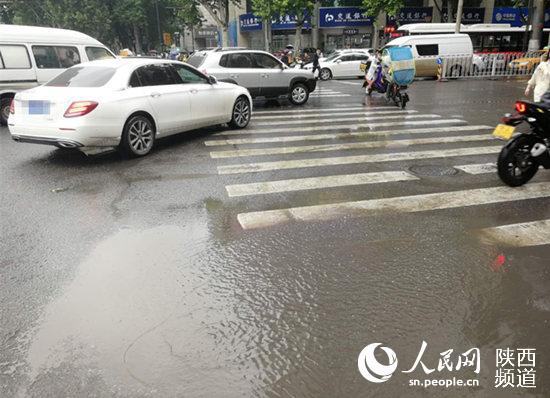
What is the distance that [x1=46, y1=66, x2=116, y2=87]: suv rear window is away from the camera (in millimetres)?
7957

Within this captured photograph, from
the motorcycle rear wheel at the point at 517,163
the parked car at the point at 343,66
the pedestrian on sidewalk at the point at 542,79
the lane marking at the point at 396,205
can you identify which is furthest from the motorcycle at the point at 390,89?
the parked car at the point at 343,66

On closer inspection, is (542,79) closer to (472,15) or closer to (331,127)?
(331,127)

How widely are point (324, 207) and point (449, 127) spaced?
6.51 m

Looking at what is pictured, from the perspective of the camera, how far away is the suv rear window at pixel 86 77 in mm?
7957

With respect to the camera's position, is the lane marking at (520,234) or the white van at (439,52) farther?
the white van at (439,52)

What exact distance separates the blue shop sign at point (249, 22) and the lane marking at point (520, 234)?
46.5 m

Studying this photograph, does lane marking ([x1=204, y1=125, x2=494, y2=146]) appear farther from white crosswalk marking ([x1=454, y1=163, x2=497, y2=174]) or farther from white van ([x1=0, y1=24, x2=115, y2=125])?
white van ([x1=0, y1=24, x2=115, y2=125])

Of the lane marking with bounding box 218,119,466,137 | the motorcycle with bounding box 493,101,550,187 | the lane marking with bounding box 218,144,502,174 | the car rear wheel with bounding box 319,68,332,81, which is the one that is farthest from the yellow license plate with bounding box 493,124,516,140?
the car rear wheel with bounding box 319,68,332,81

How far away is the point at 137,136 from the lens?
8188mm

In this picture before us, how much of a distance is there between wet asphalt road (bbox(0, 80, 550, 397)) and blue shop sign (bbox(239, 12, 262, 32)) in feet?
147

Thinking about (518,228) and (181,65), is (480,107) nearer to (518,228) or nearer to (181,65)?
(181,65)

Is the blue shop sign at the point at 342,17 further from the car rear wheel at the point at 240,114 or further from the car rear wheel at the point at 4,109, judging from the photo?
the car rear wheel at the point at 4,109

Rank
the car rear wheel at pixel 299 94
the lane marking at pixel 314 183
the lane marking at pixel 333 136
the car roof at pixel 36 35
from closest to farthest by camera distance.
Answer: the lane marking at pixel 314 183, the lane marking at pixel 333 136, the car roof at pixel 36 35, the car rear wheel at pixel 299 94

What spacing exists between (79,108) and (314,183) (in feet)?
12.5
